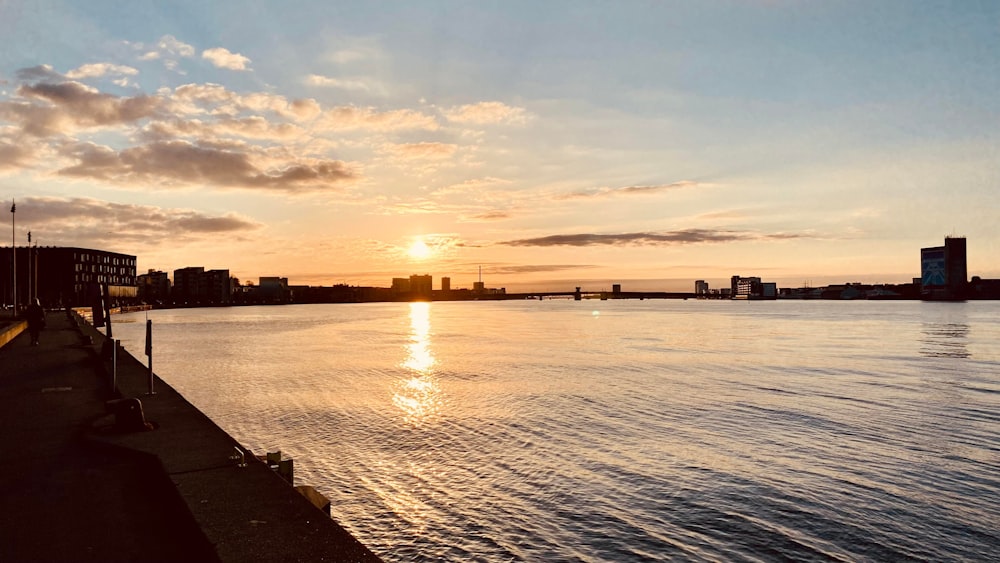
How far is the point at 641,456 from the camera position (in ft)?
Result: 63.4

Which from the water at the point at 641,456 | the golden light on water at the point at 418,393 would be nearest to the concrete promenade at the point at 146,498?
the water at the point at 641,456

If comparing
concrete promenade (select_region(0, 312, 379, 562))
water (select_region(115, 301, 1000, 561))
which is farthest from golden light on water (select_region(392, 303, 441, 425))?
concrete promenade (select_region(0, 312, 379, 562))

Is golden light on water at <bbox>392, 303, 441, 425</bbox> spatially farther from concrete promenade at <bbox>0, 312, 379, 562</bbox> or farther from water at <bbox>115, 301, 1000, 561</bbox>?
concrete promenade at <bbox>0, 312, 379, 562</bbox>

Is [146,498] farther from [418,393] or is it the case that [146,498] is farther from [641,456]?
[418,393]

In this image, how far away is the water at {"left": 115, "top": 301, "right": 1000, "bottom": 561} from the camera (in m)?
13.0

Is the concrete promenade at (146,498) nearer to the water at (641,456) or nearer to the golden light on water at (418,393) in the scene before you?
the water at (641,456)

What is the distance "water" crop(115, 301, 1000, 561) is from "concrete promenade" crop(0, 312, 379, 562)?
12.3 feet

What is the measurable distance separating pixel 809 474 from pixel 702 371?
2475 cm

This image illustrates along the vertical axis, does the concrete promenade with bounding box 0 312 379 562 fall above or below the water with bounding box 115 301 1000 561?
above

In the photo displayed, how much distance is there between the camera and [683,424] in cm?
2408

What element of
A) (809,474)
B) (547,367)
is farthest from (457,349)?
(809,474)

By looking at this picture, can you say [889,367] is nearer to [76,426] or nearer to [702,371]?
[702,371]

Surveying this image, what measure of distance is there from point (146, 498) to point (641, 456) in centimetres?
1400

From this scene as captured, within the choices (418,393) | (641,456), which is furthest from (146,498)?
(418,393)
